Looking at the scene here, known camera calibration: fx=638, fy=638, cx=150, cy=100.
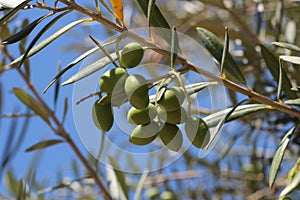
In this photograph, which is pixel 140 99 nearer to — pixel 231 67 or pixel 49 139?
pixel 231 67

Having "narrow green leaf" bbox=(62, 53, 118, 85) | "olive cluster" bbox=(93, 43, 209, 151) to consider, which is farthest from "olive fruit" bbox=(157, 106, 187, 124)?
"narrow green leaf" bbox=(62, 53, 118, 85)

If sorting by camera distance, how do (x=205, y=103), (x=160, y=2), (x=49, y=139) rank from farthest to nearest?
(x=160, y=2) → (x=205, y=103) → (x=49, y=139)

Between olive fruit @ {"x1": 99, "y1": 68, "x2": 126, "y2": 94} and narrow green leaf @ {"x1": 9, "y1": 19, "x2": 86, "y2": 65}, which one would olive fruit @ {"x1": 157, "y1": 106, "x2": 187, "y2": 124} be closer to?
olive fruit @ {"x1": 99, "y1": 68, "x2": 126, "y2": 94}

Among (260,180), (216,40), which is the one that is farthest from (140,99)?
(260,180)

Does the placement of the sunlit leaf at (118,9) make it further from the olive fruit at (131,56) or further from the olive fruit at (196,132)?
the olive fruit at (196,132)

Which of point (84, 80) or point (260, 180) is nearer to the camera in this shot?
point (84, 80)
